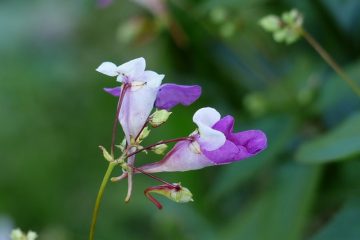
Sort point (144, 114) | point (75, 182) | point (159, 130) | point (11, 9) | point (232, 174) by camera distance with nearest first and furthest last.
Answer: point (144, 114) < point (232, 174) < point (159, 130) < point (75, 182) < point (11, 9)

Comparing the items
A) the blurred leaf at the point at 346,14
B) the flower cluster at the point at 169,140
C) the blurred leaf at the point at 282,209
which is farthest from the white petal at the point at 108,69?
the blurred leaf at the point at 346,14

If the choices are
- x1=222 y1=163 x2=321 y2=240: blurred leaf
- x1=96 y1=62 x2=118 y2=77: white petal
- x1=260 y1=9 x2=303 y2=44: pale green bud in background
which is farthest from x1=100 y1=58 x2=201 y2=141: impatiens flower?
x1=222 y1=163 x2=321 y2=240: blurred leaf

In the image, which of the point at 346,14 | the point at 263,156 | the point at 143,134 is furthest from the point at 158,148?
the point at 346,14

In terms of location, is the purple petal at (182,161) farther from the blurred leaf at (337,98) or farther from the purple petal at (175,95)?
the blurred leaf at (337,98)

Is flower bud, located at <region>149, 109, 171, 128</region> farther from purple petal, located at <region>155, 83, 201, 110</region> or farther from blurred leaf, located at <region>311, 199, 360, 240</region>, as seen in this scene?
A: blurred leaf, located at <region>311, 199, 360, 240</region>

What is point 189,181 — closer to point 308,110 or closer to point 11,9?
point 308,110

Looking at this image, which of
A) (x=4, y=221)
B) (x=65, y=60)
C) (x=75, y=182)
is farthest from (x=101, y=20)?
(x=4, y=221)

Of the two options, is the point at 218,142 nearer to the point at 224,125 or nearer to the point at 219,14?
the point at 224,125
